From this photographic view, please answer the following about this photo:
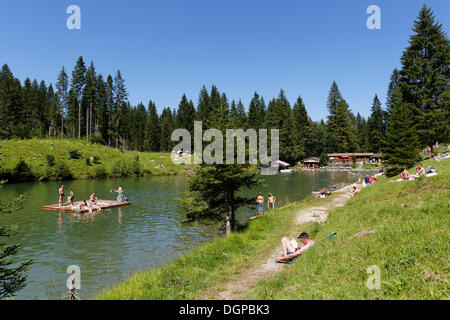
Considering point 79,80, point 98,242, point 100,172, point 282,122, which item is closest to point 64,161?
point 100,172

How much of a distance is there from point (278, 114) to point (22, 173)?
285 feet

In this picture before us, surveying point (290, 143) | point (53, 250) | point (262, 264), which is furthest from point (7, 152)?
point (290, 143)

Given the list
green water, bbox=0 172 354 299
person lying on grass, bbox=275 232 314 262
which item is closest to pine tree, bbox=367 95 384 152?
green water, bbox=0 172 354 299

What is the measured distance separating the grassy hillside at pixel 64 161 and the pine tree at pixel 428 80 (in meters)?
59.7

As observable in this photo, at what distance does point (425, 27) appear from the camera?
140 ft

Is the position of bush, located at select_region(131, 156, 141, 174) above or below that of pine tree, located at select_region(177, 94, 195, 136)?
below

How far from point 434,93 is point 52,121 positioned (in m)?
119

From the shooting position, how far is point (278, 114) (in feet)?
365

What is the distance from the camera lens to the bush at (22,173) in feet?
173

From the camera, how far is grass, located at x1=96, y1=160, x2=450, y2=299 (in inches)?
243

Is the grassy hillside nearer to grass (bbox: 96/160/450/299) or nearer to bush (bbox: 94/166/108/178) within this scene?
bush (bbox: 94/166/108/178)

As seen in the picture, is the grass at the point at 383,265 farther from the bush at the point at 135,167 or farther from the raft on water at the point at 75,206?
the bush at the point at 135,167

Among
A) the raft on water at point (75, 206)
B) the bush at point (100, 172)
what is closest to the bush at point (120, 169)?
the bush at point (100, 172)
